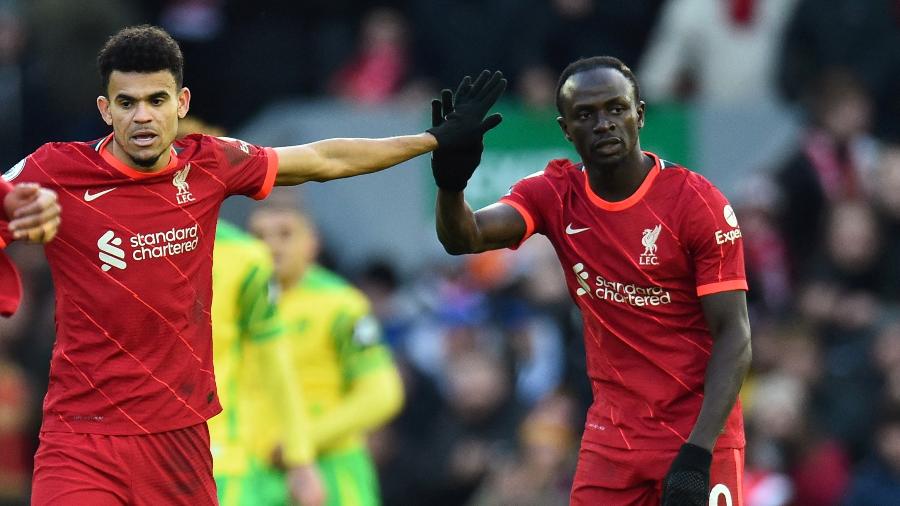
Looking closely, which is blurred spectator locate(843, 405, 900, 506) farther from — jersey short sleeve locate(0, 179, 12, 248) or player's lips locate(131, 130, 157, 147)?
jersey short sleeve locate(0, 179, 12, 248)

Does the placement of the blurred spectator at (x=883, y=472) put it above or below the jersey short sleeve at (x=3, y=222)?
below

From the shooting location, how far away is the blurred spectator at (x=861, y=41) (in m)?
12.6

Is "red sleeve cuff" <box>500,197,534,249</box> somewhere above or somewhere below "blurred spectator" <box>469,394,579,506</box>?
above

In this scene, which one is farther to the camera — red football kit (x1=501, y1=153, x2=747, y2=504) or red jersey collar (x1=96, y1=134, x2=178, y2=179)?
red football kit (x1=501, y1=153, x2=747, y2=504)

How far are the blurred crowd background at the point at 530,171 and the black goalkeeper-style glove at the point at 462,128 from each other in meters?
4.38

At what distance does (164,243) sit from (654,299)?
1821 mm

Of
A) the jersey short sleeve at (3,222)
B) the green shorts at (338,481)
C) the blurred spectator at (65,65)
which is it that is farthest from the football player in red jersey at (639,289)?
the blurred spectator at (65,65)

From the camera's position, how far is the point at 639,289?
7.07 m

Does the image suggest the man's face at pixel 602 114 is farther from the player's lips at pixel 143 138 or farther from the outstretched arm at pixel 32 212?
the outstretched arm at pixel 32 212

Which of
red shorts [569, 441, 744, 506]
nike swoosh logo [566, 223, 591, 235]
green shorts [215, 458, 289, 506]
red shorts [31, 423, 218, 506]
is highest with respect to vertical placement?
nike swoosh logo [566, 223, 591, 235]

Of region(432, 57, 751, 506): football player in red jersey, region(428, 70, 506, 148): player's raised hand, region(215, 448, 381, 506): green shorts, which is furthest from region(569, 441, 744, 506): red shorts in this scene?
region(215, 448, 381, 506): green shorts

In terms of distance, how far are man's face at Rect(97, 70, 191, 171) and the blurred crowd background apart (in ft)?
17.0

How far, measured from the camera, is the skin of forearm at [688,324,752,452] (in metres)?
6.81

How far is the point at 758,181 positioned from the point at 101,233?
270 inches
